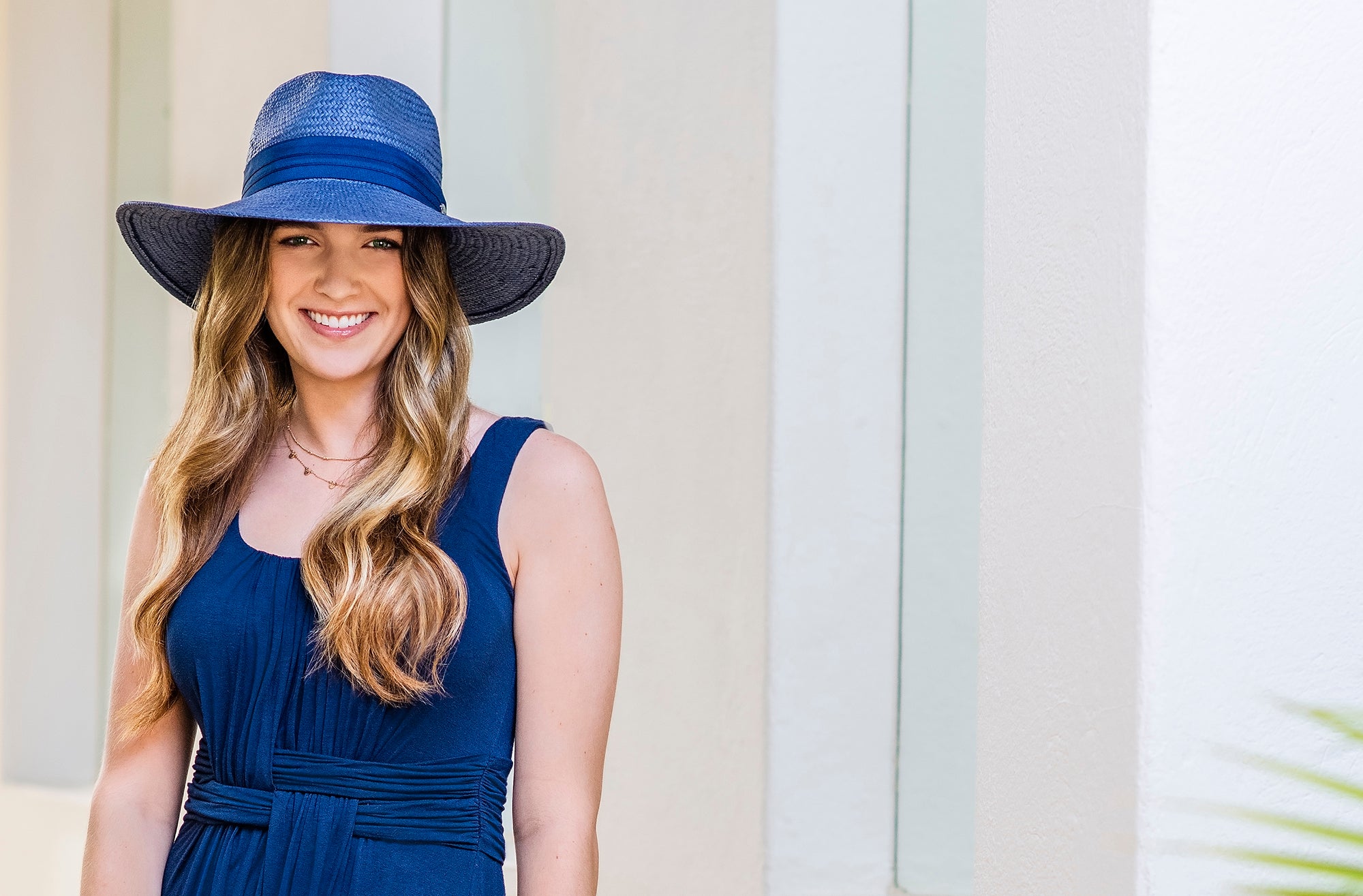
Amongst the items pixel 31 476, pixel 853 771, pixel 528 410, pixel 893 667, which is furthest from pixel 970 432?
pixel 31 476

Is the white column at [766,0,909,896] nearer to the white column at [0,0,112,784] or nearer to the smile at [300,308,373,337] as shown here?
the smile at [300,308,373,337]

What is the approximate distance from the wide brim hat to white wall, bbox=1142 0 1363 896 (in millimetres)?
912

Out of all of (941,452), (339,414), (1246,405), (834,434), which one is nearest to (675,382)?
(834,434)

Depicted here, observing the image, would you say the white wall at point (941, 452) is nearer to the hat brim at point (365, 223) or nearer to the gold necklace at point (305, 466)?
the hat brim at point (365, 223)

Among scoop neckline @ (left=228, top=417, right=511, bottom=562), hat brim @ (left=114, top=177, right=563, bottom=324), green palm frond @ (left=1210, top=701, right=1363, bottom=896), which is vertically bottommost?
green palm frond @ (left=1210, top=701, right=1363, bottom=896)

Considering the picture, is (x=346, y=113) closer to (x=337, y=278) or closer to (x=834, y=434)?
(x=337, y=278)

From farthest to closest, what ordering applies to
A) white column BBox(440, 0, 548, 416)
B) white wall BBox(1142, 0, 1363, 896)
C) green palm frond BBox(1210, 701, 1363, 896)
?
white column BBox(440, 0, 548, 416)
white wall BBox(1142, 0, 1363, 896)
green palm frond BBox(1210, 701, 1363, 896)

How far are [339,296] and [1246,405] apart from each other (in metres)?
1.10

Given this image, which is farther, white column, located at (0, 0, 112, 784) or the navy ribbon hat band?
white column, located at (0, 0, 112, 784)

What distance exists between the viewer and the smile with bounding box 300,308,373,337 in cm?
204

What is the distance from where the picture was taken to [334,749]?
6.40 feet

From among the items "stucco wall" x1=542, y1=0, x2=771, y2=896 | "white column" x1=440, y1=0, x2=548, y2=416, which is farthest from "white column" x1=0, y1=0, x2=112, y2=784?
"stucco wall" x1=542, y1=0, x2=771, y2=896

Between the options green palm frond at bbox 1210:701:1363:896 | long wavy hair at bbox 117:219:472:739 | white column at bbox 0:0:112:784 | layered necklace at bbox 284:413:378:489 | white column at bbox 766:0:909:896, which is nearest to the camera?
green palm frond at bbox 1210:701:1363:896

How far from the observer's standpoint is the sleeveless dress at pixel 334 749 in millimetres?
1923
